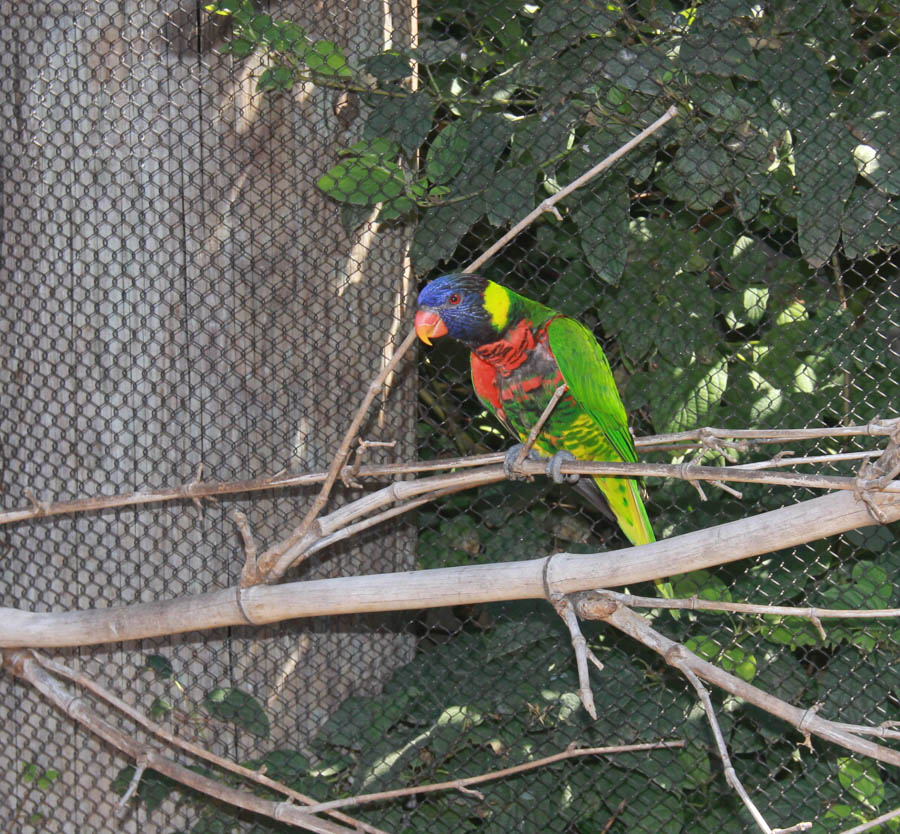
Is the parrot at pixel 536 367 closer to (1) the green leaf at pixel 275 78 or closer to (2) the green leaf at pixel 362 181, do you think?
(2) the green leaf at pixel 362 181

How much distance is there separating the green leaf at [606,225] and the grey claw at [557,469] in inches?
12.4

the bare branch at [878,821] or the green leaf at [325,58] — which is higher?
the green leaf at [325,58]

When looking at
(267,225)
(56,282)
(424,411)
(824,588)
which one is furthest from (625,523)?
(56,282)

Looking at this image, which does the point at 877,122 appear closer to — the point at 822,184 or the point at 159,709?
the point at 822,184

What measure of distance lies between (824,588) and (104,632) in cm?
124

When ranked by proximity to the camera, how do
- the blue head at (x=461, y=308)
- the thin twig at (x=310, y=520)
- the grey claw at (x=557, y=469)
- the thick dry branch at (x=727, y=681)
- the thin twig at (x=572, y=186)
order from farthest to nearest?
the blue head at (x=461, y=308) < the grey claw at (x=557, y=469) < the thin twig at (x=310, y=520) < the thin twig at (x=572, y=186) < the thick dry branch at (x=727, y=681)

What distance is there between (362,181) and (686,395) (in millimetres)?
693


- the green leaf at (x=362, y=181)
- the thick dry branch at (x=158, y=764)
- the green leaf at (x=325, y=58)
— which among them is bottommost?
the thick dry branch at (x=158, y=764)

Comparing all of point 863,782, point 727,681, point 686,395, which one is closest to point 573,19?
point 686,395

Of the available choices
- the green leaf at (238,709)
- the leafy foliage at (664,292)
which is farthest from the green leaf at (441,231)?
the green leaf at (238,709)

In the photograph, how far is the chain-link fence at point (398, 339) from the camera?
1.52 metres

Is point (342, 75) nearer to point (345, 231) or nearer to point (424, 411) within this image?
point (345, 231)

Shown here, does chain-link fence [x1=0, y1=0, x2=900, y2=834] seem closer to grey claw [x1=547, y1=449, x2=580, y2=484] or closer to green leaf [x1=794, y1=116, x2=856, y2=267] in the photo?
green leaf [x1=794, y1=116, x2=856, y2=267]

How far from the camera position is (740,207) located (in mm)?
1610
